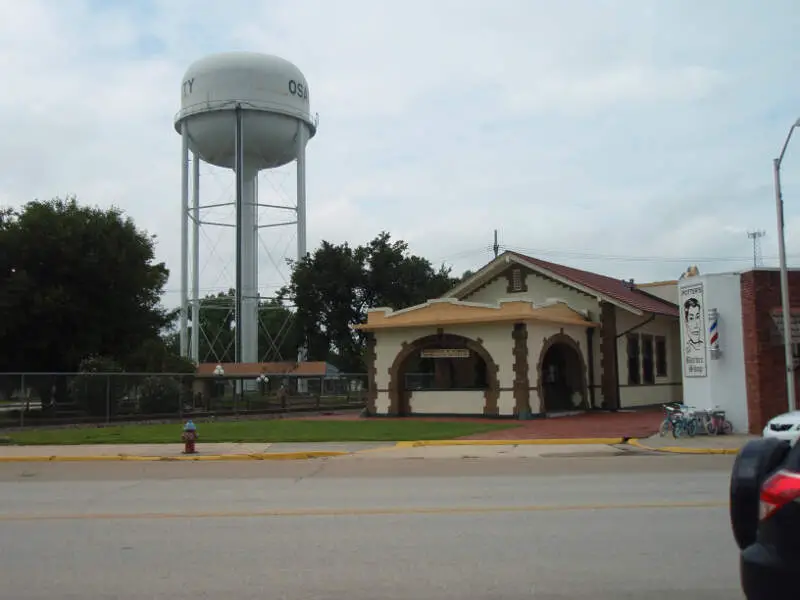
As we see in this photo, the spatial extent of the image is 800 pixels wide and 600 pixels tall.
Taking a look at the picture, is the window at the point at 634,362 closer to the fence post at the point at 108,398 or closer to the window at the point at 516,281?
the window at the point at 516,281

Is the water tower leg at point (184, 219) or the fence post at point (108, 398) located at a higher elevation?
the water tower leg at point (184, 219)

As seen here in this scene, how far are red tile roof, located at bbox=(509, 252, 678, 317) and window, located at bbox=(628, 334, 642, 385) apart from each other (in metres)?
1.36

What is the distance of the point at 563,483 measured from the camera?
1248cm

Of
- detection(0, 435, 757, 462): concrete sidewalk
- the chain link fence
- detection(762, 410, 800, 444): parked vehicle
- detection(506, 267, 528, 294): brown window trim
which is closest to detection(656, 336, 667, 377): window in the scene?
detection(506, 267, 528, 294): brown window trim

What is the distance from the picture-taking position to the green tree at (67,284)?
29344 millimetres

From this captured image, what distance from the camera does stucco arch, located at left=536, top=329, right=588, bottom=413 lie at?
27.3m

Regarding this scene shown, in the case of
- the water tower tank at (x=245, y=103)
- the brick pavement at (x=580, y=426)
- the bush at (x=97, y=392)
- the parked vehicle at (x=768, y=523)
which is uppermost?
the water tower tank at (x=245, y=103)

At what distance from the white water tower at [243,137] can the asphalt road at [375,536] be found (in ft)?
105

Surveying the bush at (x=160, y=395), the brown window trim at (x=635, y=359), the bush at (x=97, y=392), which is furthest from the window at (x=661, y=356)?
the bush at (x=97, y=392)

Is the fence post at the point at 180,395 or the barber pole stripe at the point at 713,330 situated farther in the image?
the fence post at the point at 180,395

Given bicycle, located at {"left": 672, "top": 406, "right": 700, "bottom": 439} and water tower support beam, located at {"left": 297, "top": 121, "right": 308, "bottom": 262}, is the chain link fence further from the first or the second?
bicycle, located at {"left": 672, "top": 406, "right": 700, "bottom": 439}

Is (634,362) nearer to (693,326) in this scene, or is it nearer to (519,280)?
(519,280)

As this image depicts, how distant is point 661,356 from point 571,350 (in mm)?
6290

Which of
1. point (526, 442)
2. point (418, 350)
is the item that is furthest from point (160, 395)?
point (526, 442)
